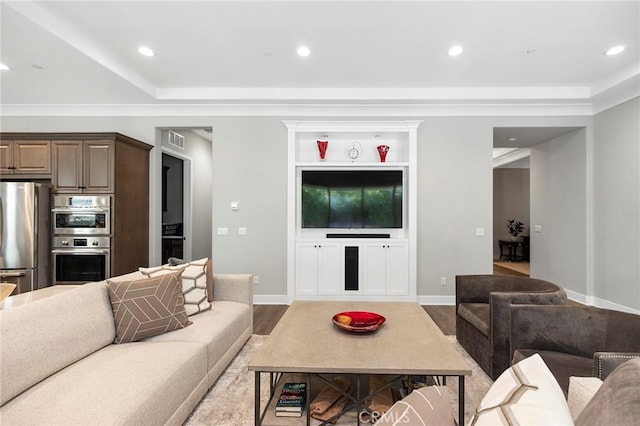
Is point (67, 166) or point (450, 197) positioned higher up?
point (67, 166)

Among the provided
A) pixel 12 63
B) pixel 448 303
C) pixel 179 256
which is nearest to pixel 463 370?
pixel 448 303

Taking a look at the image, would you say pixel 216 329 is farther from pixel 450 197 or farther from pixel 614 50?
pixel 614 50

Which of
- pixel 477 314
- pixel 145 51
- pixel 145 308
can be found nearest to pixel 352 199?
pixel 477 314

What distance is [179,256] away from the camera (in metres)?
5.84

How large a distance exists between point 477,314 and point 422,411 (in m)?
2.05

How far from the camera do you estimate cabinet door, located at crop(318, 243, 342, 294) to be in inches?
177

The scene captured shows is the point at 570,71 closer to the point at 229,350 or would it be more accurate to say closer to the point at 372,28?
the point at 372,28

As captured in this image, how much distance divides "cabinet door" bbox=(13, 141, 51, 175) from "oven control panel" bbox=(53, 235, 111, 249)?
33.2 inches

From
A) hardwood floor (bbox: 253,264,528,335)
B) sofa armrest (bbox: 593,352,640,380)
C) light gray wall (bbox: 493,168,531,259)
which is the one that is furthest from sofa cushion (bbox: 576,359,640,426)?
light gray wall (bbox: 493,168,531,259)

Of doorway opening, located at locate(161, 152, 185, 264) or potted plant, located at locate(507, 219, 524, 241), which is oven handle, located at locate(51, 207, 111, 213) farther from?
potted plant, located at locate(507, 219, 524, 241)

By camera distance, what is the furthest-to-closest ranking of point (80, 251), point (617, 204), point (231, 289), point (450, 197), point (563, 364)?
point (450, 197), point (617, 204), point (80, 251), point (231, 289), point (563, 364)

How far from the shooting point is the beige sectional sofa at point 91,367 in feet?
4.36

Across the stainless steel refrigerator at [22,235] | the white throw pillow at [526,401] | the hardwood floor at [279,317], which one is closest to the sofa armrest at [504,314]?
the hardwood floor at [279,317]

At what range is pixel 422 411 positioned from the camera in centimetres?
85
